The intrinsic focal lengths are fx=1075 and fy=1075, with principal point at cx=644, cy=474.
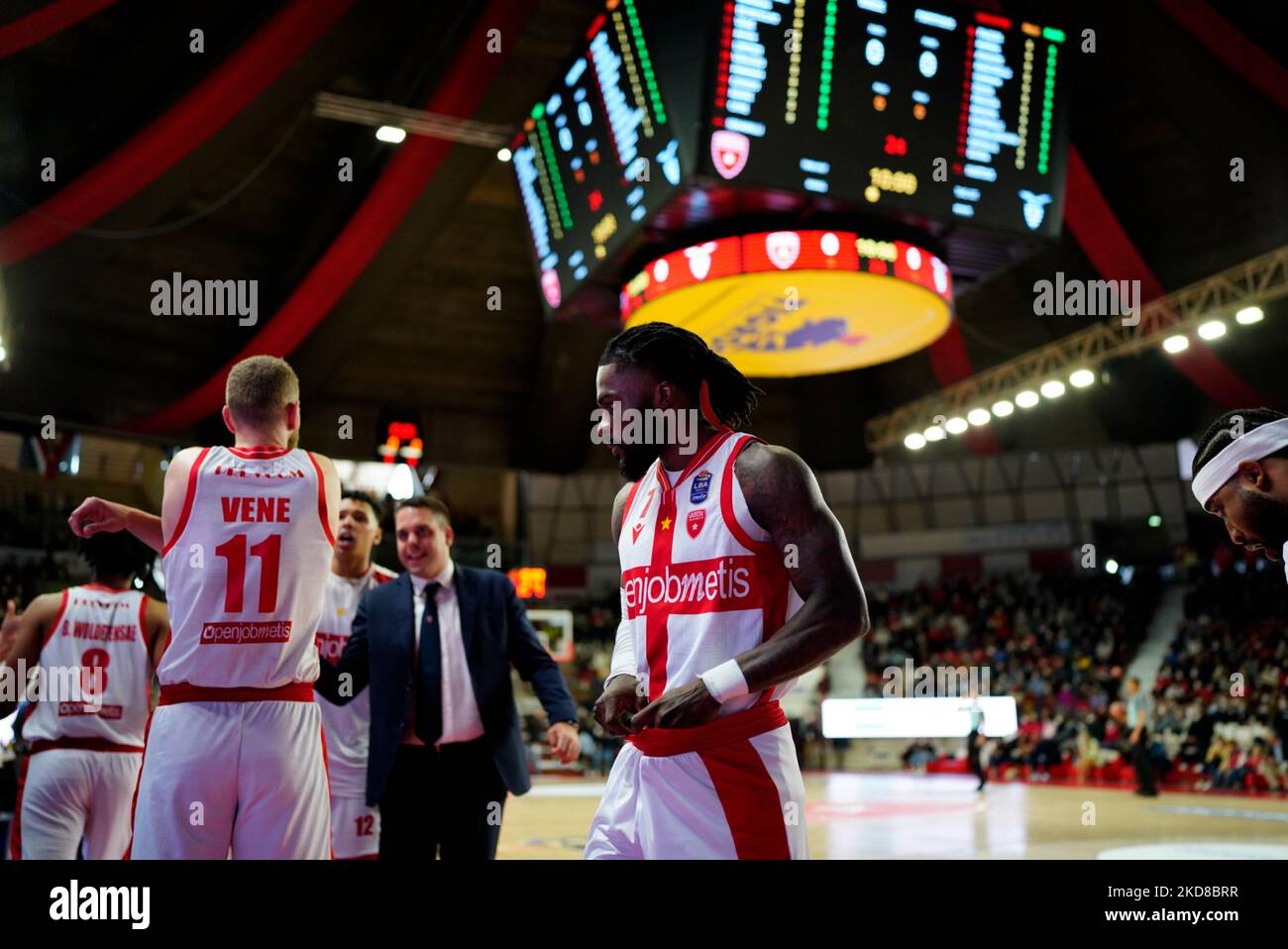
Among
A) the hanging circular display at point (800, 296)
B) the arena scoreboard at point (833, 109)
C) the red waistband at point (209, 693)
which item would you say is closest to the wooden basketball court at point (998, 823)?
the hanging circular display at point (800, 296)

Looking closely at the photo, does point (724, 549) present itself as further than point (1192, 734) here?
No

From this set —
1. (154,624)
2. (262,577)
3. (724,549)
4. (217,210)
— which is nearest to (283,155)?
(217,210)

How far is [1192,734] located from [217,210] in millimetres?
15233

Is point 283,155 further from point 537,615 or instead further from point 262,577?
point 262,577

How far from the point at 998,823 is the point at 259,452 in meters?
8.47

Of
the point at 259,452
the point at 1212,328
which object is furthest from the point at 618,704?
the point at 1212,328

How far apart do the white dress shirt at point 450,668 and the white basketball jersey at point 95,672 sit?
3.95 ft

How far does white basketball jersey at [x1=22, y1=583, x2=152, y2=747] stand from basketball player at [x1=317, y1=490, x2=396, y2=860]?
28.3 inches

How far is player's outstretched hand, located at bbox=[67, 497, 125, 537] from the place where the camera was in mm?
2796

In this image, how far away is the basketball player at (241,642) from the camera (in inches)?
107

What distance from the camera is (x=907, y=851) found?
755 centimetres

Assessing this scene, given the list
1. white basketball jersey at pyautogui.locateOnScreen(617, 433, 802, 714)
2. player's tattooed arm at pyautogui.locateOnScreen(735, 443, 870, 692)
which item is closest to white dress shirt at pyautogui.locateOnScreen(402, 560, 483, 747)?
white basketball jersey at pyautogui.locateOnScreen(617, 433, 802, 714)

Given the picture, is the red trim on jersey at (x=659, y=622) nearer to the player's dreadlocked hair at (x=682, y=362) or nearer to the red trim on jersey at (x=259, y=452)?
the player's dreadlocked hair at (x=682, y=362)

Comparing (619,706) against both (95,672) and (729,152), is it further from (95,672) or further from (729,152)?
(729,152)
